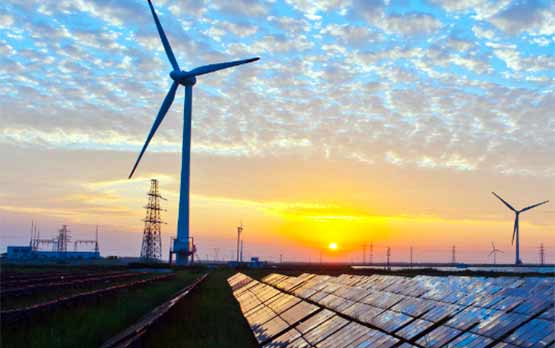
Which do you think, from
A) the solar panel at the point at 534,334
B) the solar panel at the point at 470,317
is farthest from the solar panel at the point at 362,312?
the solar panel at the point at 534,334

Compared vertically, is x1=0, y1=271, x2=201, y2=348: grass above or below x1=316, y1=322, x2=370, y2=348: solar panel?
below

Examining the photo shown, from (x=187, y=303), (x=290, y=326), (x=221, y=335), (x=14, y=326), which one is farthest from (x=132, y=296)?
(x=290, y=326)

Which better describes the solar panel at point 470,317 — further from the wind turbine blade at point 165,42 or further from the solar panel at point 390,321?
the wind turbine blade at point 165,42

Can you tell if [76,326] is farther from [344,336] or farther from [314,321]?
[344,336]

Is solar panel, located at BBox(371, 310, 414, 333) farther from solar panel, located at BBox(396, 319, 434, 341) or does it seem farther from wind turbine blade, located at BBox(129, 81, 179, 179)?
wind turbine blade, located at BBox(129, 81, 179, 179)

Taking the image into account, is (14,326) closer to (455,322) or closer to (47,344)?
(47,344)

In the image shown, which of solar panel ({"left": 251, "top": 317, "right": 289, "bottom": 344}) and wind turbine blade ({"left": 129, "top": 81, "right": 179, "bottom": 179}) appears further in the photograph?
wind turbine blade ({"left": 129, "top": 81, "right": 179, "bottom": 179})

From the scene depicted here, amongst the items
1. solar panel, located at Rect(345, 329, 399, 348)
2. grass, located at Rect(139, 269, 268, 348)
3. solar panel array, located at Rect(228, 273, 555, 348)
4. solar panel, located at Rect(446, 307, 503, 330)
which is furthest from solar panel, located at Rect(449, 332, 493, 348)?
grass, located at Rect(139, 269, 268, 348)
